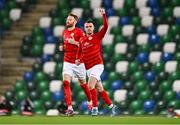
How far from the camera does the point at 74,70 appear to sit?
1223 centimetres

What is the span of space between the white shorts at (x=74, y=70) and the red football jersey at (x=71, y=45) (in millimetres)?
80

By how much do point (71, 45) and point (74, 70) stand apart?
43cm

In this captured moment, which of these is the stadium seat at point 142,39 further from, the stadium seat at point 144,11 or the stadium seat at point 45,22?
the stadium seat at point 45,22

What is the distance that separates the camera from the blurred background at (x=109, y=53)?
1583 cm

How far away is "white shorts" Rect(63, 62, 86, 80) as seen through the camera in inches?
477

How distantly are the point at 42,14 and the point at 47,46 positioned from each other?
172 centimetres

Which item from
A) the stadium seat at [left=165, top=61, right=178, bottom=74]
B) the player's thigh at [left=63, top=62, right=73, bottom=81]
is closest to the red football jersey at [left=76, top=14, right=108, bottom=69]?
the player's thigh at [left=63, top=62, right=73, bottom=81]

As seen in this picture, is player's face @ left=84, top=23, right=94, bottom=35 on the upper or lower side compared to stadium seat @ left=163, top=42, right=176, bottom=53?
upper

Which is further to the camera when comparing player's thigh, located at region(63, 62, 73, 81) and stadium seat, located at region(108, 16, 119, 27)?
stadium seat, located at region(108, 16, 119, 27)

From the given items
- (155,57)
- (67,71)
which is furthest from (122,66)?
(67,71)

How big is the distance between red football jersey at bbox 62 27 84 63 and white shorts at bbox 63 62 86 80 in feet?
0.26

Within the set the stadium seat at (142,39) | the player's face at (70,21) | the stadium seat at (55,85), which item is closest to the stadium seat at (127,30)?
the stadium seat at (142,39)

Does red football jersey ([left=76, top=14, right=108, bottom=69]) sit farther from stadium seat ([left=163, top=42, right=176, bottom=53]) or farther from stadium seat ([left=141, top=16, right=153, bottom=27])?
stadium seat ([left=141, top=16, right=153, bottom=27])

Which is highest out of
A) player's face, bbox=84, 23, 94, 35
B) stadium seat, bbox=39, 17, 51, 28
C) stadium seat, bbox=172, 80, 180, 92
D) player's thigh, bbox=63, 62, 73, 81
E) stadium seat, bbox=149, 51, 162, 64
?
player's face, bbox=84, 23, 94, 35
